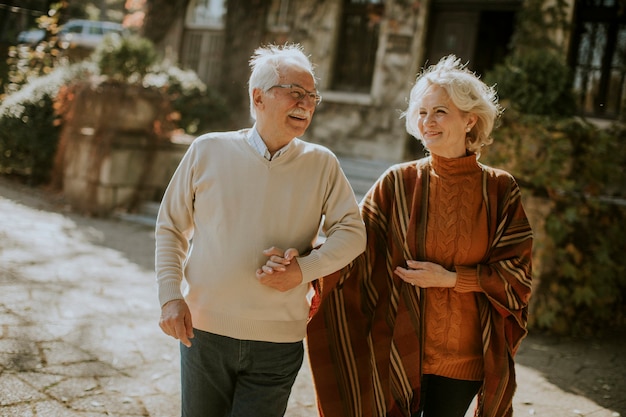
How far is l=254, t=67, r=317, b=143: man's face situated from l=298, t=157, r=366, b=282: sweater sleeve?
0.20 metres

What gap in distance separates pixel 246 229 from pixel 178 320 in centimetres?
36

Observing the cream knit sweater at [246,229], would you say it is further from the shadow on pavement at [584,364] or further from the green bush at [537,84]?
the green bush at [537,84]

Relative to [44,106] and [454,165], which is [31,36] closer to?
[44,106]

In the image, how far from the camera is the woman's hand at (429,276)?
225cm

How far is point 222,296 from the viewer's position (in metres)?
2.11

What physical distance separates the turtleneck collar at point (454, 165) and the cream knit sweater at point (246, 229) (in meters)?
0.39

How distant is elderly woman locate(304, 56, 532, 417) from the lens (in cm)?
231

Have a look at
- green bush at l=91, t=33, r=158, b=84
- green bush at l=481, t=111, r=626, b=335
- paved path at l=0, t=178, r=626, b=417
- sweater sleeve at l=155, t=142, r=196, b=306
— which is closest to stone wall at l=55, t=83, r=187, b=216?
green bush at l=91, t=33, r=158, b=84

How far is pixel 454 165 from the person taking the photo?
238 centimetres

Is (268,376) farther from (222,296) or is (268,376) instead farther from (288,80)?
(288,80)

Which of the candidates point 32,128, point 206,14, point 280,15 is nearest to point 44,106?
point 32,128

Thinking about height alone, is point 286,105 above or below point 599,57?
below

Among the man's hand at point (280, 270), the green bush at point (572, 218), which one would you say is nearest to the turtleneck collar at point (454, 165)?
the man's hand at point (280, 270)

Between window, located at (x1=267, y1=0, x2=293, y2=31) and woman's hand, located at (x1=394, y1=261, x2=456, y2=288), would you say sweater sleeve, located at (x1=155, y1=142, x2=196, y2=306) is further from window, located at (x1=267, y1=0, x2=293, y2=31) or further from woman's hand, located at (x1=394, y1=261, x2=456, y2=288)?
window, located at (x1=267, y1=0, x2=293, y2=31)
